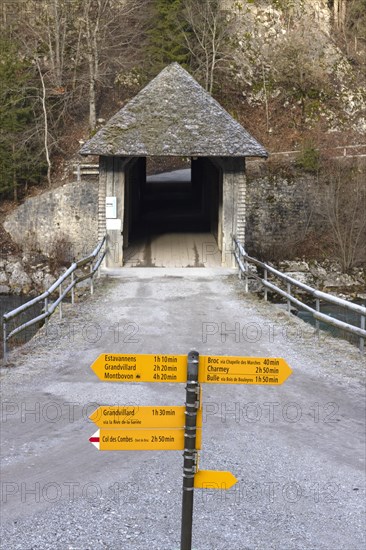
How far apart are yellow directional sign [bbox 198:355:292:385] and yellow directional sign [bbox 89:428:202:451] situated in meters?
0.37

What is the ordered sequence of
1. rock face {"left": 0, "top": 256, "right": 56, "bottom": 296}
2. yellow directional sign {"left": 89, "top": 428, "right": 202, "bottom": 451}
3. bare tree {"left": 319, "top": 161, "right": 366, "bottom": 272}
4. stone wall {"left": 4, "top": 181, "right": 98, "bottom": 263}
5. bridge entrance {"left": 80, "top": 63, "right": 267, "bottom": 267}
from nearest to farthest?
yellow directional sign {"left": 89, "top": 428, "right": 202, "bottom": 451} → bridge entrance {"left": 80, "top": 63, "right": 267, "bottom": 267} → rock face {"left": 0, "top": 256, "right": 56, "bottom": 296} → stone wall {"left": 4, "top": 181, "right": 98, "bottom": 263} → bare tree {"left": 319, "top": 161, "right": 366, "bottom": 272}

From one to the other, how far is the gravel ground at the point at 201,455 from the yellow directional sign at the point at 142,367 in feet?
6.98

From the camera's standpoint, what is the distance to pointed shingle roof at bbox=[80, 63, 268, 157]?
65.0 ft

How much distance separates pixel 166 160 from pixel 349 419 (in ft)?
118

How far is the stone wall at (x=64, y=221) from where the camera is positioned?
32.6 m

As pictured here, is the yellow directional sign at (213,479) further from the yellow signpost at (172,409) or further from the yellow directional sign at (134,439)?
the yellow directional sign at (134,439)

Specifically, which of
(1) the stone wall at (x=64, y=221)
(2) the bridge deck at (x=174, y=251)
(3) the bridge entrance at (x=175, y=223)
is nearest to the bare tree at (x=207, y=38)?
(3) the bridge entrance at (x=175, y=223)

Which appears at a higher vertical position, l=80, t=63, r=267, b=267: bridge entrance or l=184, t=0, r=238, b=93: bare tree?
l=184, t=0, r=238, b=93: bare tree

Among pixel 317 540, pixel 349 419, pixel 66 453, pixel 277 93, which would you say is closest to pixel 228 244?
pixel 349 419

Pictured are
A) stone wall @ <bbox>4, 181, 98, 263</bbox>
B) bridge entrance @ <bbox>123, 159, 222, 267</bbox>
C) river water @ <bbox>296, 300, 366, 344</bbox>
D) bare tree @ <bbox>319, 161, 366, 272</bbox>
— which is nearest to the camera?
river water @ <bbox>296, 300, 366, 344</bbox>

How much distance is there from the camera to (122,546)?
18.1ft

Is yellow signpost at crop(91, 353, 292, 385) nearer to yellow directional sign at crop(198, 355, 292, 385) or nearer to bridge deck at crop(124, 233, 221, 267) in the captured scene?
yellow directional sign at crop(198, 355, 292, 385)

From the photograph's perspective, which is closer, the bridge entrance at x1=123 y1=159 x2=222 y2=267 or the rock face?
the bridge entrance at x1=123 y1=159 x2=222 y2=267

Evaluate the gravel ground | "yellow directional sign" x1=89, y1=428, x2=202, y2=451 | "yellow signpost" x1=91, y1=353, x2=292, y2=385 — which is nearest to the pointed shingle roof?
the gravel ground
